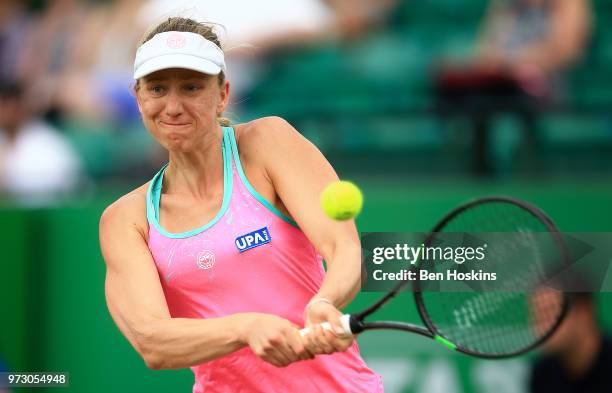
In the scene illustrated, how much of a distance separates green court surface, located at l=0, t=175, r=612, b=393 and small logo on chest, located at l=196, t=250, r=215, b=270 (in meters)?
2.33

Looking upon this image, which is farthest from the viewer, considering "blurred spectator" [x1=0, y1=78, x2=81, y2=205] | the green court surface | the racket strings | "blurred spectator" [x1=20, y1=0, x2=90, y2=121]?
"blurred spectator" [x1=20, y1=0, x2=90, y2=121]

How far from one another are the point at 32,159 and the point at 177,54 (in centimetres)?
332

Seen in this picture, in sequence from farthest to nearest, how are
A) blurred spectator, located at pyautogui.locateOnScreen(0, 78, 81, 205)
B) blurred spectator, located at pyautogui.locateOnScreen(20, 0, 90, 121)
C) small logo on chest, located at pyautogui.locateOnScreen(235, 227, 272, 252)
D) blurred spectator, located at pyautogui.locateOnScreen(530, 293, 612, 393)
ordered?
1. blurred spectator, located at pyautogui.locateOnScreen(20, 0, 90, 121)
2. blurred spectator, located at pyautogui.locateOnScreen(0, 78, 81, 205)
3. blurred spectator, located at pyautogui.locateOnScreen(530, 293, 612, 393)
4. small logo on chest, located at pyautogui.locateOnScreen(235, 227, 272, 252)

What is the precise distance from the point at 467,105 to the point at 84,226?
2.03 m

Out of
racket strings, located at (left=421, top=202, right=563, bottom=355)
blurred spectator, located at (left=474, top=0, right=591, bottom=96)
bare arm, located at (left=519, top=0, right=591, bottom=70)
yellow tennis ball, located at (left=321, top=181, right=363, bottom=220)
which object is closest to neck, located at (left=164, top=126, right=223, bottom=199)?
yellow tennis ball, located at (left=321, top=181, right=363, bottom=220)

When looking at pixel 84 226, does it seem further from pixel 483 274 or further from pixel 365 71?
pixel 483 274

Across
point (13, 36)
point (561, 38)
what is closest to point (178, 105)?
point (561, 38)

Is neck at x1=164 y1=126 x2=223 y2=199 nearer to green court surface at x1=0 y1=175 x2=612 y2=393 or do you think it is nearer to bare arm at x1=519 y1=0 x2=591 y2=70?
green court surface at x1=0 y1=175 x2=612 y2=393

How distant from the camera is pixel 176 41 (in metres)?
2.97

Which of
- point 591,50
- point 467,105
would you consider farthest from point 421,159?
point 591,50

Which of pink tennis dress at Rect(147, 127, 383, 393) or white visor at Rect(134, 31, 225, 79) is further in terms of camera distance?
pink tennis dress at Rect(147, 127, 383, 393)

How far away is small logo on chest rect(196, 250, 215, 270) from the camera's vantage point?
302 cm

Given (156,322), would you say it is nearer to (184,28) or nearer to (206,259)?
(206,259)

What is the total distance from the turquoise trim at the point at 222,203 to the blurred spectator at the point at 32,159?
2.70 m
